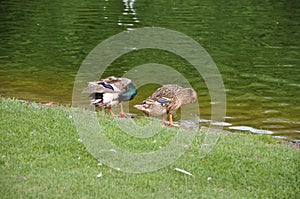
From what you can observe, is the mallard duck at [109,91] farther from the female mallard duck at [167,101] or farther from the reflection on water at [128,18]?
the reflection on water at [128,18]

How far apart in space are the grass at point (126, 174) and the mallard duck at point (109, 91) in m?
1.18

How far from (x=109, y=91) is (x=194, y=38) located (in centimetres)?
1518

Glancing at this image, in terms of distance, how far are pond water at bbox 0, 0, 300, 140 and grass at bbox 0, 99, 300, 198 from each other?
15.8 ft

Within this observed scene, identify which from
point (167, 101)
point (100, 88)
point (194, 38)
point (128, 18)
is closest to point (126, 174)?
point (100, 88)

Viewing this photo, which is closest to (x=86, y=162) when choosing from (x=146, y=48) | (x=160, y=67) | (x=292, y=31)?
(x=160, y=67)

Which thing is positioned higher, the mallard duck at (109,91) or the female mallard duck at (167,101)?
the mallard duck at (109,91)

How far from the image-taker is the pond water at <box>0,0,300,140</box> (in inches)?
640

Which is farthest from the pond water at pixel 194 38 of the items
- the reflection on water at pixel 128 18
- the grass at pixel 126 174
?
the grass at pixel 126 174

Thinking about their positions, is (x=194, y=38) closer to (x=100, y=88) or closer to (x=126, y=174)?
(x=100, y=88)

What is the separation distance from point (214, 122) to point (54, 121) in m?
5.16

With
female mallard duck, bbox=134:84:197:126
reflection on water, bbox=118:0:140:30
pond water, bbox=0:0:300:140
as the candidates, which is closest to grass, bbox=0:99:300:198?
female mallard duck, bbox=134:84:197:126

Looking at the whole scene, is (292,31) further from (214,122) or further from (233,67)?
(214,122)

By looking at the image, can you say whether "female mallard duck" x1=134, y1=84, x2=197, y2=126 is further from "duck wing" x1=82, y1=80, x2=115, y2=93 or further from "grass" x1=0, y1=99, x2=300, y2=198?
"grass" x1=0, y1=99, x2=300, y2=198

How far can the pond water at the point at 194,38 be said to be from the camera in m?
16.2
